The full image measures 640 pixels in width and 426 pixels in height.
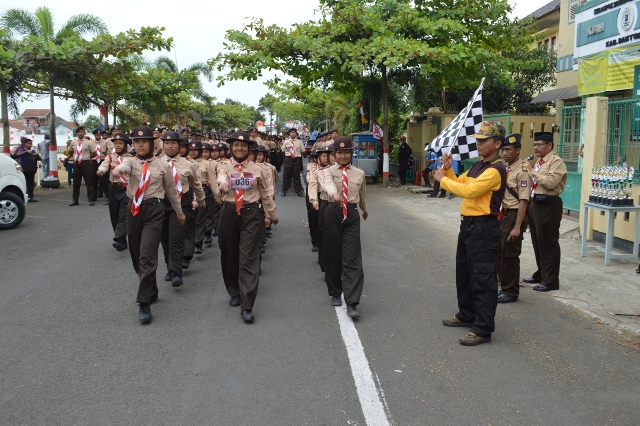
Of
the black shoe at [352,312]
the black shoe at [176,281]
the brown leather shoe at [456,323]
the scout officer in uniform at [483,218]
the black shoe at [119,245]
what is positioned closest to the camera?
the scout officer in uniform at [483,218]

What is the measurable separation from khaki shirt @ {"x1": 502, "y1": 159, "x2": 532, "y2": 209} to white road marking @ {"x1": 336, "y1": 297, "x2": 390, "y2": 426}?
2361 millimetres

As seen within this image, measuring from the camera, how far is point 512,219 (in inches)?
265

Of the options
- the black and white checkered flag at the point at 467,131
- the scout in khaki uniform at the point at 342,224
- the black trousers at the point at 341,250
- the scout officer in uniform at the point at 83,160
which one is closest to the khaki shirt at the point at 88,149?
the scout officer in uniform at the point at 83,160

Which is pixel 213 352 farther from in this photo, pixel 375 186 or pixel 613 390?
pixel 375 186

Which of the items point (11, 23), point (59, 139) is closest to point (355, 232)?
point (11, 23)

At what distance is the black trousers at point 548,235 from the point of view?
23.1 ft

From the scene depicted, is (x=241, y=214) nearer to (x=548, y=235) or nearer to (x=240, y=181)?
(x=240, y=181)

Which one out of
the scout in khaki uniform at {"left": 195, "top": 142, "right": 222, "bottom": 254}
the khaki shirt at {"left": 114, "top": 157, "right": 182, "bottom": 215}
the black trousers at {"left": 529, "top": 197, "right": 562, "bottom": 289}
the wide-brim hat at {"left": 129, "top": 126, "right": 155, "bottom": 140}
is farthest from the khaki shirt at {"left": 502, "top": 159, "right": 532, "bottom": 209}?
the scout in khaki uniform at {"left": 195, "top": 142, "right": 222, "bottom": 254}

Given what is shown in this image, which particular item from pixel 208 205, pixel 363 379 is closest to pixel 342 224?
pixel 363 379

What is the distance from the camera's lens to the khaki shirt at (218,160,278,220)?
621 centimetres

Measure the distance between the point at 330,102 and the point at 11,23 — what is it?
27.8m

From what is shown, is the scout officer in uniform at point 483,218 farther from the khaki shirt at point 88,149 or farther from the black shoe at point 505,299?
the khaki shirt at point 88,149

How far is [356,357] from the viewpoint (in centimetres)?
492

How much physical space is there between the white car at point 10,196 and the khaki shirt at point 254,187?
7.11 m
